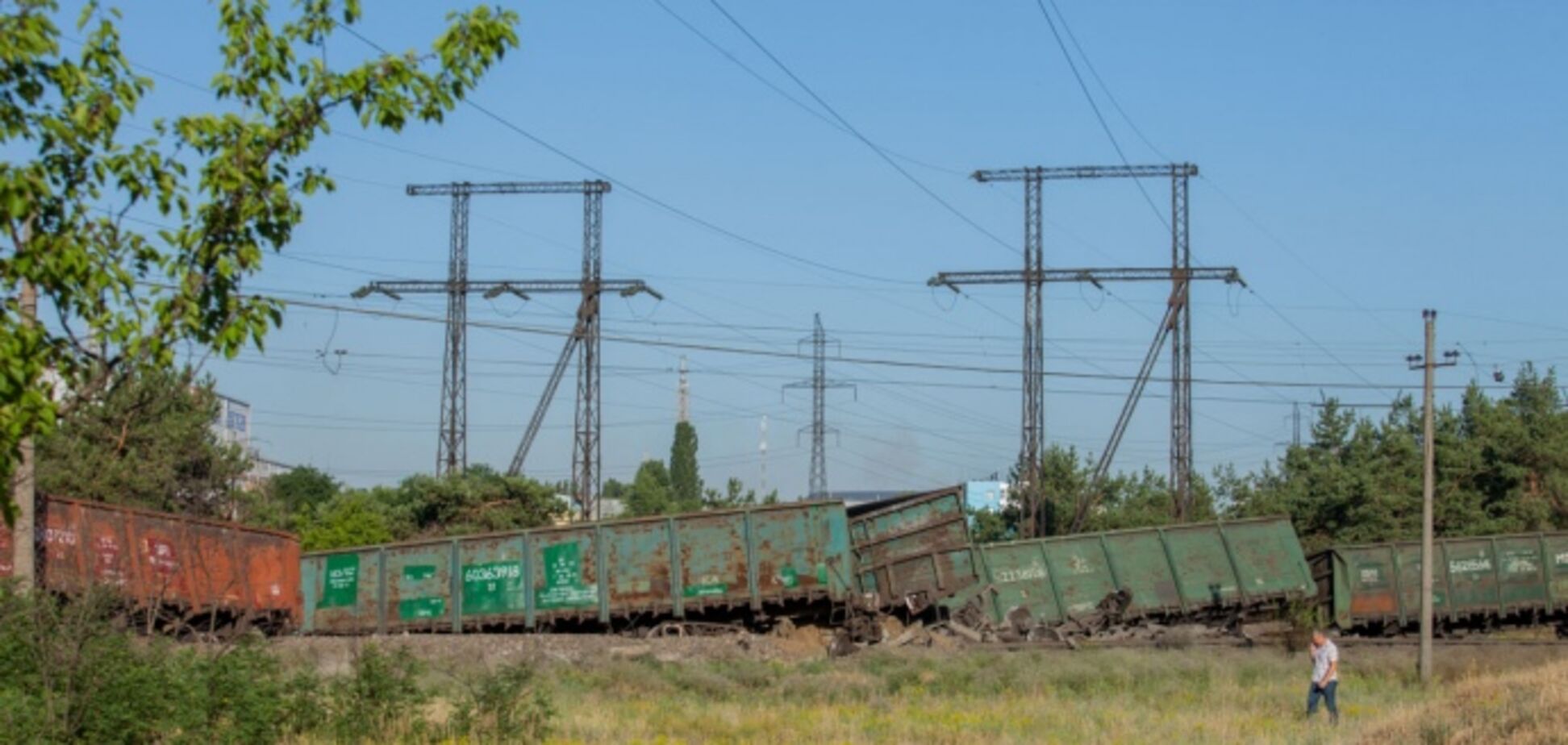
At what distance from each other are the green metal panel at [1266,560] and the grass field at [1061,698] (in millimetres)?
3797

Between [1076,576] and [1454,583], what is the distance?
397 inches

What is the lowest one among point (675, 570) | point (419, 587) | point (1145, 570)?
point (419, 587)

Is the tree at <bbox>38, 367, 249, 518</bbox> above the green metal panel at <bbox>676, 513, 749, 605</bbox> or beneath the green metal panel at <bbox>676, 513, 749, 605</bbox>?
above

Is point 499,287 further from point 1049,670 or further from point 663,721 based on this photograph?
point 663,721

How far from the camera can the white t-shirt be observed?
18719 millimetres

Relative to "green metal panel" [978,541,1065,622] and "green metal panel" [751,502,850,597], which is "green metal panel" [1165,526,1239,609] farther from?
"green metal panel" [751,502,850,597]

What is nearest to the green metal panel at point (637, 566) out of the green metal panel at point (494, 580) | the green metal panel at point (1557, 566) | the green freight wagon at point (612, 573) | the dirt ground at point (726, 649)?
the green freight wagon at point (612, 573)

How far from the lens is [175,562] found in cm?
2472

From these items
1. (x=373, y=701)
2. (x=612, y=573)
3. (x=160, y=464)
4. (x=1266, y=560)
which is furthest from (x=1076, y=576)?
(x=160, y=464)

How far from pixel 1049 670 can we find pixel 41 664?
16.2 metres

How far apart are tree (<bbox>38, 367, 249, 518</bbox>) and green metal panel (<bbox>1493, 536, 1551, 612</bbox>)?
31373mm

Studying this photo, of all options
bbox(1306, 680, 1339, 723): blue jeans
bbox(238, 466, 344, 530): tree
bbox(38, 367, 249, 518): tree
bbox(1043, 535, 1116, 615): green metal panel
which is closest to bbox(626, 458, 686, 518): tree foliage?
bbox(238, 466, 344, 530): tree

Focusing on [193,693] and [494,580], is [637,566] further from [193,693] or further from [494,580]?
[193,693]

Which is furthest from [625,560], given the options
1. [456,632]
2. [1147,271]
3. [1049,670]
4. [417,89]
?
[1147,271]
